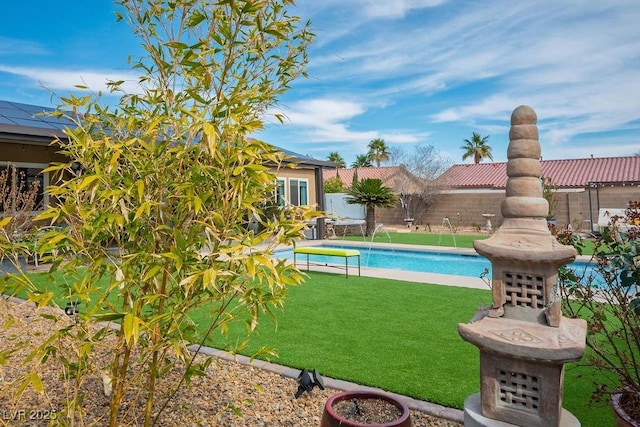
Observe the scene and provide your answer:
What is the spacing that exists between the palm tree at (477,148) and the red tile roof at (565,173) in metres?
18.7

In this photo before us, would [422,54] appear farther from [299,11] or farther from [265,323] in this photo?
[299,11]

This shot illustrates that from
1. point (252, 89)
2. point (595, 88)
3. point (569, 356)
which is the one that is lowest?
point (569, 356)

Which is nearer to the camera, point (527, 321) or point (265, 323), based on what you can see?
point (527, 321)

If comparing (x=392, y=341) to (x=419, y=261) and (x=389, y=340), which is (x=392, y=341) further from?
(x=419, y=261)

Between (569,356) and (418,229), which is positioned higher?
(569,356)

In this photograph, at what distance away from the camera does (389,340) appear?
5.49 meters

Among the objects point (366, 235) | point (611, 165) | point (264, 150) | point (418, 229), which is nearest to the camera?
point (264, 150)

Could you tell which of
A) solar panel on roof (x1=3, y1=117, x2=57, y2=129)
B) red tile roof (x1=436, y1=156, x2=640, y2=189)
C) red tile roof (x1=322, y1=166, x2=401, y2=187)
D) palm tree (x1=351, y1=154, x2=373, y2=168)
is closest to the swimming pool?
solar panel on roof (x1=3, y1=117, x2=57, y2=129)

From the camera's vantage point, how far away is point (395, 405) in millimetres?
2908

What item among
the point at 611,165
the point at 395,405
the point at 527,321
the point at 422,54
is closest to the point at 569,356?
the point at 527,321

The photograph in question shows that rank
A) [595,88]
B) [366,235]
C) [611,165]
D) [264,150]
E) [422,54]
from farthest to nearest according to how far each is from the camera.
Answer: [611,165] < [366,235] < [595,88] < [422,54] < [264,150]

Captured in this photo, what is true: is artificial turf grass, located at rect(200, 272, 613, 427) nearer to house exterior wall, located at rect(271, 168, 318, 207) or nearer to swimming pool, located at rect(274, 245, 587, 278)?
swimming pool, located at rect(274, 245, 587, 278)

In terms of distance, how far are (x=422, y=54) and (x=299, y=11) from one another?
1571 cm

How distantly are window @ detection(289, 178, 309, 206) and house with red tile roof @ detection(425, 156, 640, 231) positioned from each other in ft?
38.1
